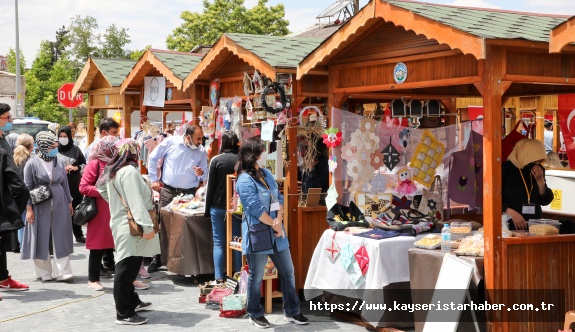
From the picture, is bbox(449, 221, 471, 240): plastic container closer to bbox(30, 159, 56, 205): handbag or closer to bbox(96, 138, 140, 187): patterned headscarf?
bbox(96, 138, 140, 187): patterned headscarf

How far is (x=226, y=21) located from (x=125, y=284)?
119 ft

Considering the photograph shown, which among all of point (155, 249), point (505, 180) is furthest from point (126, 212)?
point (505, 180)

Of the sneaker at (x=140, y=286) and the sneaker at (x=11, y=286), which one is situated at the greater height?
the sneaker at (x=11, y=286)

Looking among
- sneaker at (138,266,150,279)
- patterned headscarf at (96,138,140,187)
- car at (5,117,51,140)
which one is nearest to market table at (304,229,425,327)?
patterned headscarf at (96,138,140,187)

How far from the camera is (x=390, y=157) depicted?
304 inches

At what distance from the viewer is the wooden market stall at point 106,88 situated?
12.7 metres

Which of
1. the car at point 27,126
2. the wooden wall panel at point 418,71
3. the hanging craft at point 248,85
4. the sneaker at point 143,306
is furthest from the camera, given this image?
the car at point 27,126

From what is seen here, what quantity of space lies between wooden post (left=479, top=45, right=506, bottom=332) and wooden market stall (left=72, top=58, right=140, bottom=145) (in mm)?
8172

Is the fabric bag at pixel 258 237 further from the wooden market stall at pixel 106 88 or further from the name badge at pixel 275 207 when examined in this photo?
the wooden market stall at pixel 106 88

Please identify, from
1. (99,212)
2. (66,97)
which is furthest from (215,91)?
(66,97)

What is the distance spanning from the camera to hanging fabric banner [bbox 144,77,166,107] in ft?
36.9

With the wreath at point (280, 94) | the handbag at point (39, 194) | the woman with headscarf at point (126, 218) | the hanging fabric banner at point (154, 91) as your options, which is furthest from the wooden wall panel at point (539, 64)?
the hanging fabric banner at point (154, 91)

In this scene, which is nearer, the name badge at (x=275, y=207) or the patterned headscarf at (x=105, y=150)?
the name badge at (x=275, y=207)

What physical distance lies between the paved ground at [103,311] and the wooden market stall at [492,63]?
5.72 feet
